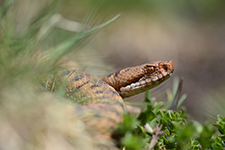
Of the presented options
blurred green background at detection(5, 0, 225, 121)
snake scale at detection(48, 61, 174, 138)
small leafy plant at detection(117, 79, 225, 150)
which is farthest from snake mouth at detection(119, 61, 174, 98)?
blurred green background at detection(5, 0, 225, 121)

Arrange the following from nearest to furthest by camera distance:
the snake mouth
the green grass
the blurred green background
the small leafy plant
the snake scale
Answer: the green grass → the small leafy plant → the snake scale → the snake mouth → the blurred green background

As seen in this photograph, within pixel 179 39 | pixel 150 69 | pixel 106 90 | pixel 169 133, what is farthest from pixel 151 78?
pixel 179 39

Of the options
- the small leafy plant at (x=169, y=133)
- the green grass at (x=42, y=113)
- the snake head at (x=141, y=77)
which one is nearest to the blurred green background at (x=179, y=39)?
the snake head at (x=141, y=77)


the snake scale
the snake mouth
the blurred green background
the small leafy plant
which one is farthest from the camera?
the blurred green background

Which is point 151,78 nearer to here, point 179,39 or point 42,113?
point 42,113

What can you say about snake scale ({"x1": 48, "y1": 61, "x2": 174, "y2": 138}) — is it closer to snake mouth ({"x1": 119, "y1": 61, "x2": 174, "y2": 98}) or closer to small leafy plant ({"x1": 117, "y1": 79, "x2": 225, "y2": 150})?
snake mouth ({"x1": 119, "y1": 61, "x2": 174, "y2": 98})

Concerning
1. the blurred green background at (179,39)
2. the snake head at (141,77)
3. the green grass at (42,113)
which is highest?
the green grass at (42,113)

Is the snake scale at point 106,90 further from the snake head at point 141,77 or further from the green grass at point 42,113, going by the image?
the green grass at point 42,113

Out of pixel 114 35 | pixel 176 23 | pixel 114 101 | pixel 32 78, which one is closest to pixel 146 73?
pixel 114 101
